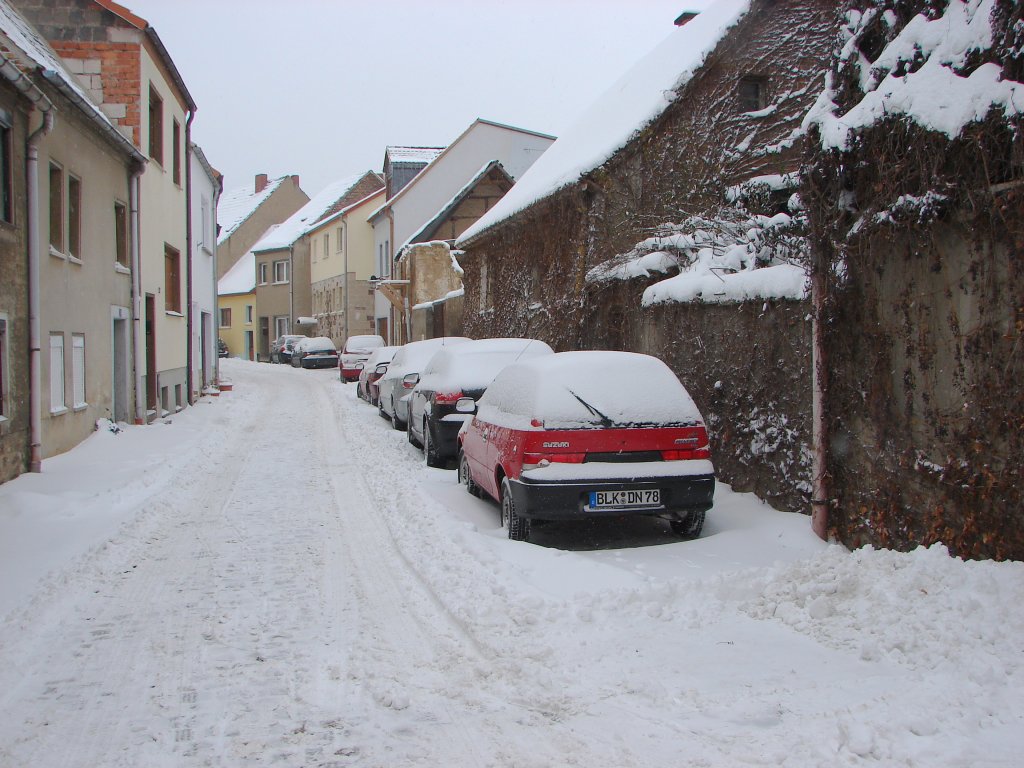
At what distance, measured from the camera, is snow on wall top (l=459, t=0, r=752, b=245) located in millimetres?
14512

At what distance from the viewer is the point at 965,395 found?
5.46 metres

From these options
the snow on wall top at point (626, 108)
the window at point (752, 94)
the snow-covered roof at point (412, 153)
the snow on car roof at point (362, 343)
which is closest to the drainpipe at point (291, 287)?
the snow-covered roof at point (412, 153)

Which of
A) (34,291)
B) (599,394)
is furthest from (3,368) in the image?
(599,394)

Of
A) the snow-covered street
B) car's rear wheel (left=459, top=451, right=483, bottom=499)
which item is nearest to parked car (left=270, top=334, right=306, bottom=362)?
car's rear wheel (left=459, top=451, right=483, bottom=499)

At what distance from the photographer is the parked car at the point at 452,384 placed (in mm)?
11516

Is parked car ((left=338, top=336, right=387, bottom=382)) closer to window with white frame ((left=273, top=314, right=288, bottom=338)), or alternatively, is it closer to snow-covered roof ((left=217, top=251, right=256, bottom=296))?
window with white frame ((left=273, top=314, right=288, bottom=338))

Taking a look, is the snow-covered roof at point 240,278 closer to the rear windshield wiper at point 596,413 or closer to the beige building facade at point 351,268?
the beige building facade at point 351,268

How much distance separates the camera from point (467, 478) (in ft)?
31.6

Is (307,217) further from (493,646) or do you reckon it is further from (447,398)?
(493,646)

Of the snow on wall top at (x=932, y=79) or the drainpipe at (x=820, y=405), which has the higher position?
the snow on wall top at (x=932, y=79)

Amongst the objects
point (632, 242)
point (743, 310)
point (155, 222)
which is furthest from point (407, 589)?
point (155, 222)

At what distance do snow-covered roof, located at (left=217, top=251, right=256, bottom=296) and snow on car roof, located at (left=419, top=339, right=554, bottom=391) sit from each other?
49979 mm

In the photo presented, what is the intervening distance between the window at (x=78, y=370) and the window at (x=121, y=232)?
2986 mm

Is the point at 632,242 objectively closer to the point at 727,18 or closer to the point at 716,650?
the point at 727,18
